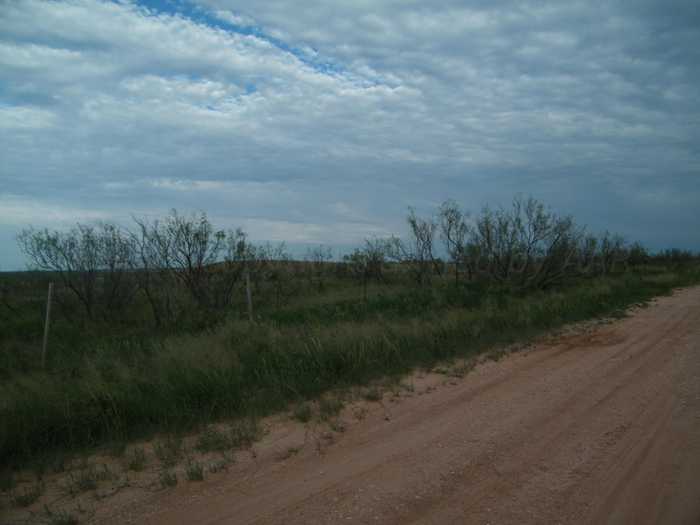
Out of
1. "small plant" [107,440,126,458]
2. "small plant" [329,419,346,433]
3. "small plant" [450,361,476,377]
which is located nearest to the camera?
"small plant" [107,440,126,458]

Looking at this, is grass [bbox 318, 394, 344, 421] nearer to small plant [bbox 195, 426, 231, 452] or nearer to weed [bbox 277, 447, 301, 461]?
weed [bbox 277, 447, 301, 461]

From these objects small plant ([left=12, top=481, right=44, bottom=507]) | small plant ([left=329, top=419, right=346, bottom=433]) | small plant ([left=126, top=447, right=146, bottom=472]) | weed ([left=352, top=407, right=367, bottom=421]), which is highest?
weed ([left=352, top=407, right=367, bottom=421])

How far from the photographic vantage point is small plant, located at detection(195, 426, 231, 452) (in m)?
5.10

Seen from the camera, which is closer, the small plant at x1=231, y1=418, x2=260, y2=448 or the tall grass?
the small plant at x1=231, y1=418, x2=260, y2=448

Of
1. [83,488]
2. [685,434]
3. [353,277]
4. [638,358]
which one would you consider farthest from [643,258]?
[83,488]

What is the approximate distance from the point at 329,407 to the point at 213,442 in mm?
1556

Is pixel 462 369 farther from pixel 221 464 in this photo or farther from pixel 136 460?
pixel 136 460

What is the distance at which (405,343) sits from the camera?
9109mm

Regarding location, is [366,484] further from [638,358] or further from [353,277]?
[353,277]

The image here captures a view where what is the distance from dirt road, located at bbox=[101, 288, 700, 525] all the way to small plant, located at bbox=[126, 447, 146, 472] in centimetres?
79

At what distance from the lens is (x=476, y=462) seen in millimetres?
4453

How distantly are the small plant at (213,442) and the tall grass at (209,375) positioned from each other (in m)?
0.67

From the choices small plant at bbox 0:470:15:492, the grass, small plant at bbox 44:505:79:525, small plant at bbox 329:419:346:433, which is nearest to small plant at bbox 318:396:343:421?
the grass

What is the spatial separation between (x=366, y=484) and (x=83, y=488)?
268 cm
